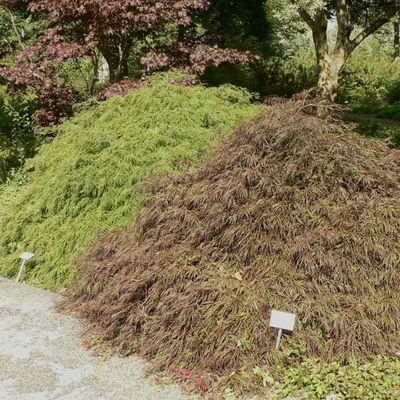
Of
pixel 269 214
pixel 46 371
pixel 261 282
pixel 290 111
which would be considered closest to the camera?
pixel 46 371

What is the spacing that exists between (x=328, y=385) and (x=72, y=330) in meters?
2.10

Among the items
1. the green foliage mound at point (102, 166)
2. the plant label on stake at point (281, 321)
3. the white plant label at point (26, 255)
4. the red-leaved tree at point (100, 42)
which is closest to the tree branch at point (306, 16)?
the red-leaved tree at point (100, 42)

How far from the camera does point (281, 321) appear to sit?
3.26 m

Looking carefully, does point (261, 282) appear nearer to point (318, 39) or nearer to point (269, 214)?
point (269, 214)

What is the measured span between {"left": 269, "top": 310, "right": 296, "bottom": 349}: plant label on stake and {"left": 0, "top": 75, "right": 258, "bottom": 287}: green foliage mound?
84.0 inches

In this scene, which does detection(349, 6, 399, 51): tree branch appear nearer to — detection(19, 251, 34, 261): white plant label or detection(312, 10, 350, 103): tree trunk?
detection(312, 10, 350, 103): tree trunk

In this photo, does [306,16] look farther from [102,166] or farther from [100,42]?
[102,166]

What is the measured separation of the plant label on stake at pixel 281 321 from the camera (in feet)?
10.6

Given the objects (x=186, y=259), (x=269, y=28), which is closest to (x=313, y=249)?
(x=186, y=259)

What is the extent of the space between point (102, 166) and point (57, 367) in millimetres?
2623

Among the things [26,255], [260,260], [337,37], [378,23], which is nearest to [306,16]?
[337,37]

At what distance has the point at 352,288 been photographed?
11.7 feet

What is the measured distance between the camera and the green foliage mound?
5.19 m

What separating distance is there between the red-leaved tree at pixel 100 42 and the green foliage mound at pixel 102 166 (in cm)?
115
